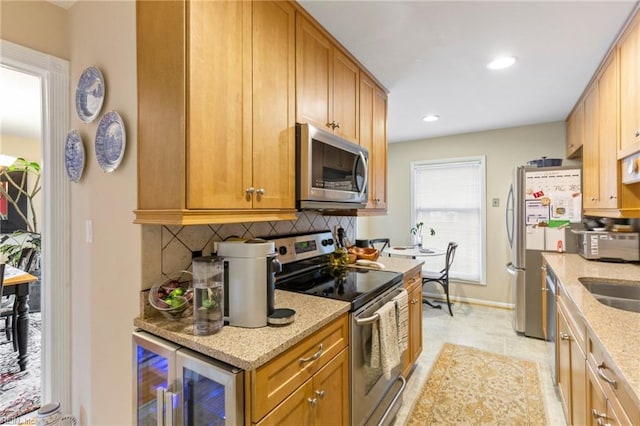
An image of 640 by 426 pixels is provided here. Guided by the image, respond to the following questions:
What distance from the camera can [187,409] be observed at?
113 centimetres

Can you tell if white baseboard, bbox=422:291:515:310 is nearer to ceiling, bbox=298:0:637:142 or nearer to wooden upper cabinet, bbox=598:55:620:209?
wooden upper cabinet, bbox=598:55:620:209

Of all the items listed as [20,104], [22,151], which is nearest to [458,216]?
[20,104]

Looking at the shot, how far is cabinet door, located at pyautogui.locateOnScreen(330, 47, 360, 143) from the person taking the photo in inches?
80.5

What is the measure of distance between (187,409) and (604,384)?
1.51 meters

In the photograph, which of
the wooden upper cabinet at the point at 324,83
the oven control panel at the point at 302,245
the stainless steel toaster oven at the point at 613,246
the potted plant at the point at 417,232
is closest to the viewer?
the wooden upper cabinet at the point at 324,83

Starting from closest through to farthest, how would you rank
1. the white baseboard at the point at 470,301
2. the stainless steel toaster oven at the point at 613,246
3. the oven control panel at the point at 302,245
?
1. the oven control panel at the point at 302,245
2. the stainless steel toaster oven at the point at 613,246
3. the white baseboard at the point at 470,301

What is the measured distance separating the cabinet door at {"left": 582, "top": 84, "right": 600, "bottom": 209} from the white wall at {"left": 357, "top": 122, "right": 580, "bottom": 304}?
107 cm

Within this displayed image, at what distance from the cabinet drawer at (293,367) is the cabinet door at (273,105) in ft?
2.09

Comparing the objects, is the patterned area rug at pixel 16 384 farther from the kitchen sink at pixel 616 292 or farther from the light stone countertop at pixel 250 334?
the kitchen sink at pixel 616 292

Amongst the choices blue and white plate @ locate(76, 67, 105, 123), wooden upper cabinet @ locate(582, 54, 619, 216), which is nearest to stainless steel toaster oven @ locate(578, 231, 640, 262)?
wooden upper cabinet @ locate(582, 54, 619, 216)

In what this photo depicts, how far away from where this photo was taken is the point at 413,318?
2.39 metres

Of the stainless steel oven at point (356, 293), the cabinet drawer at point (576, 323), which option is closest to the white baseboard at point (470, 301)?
the cabinet drawer at point (576, 323)

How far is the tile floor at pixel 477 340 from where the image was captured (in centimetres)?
220

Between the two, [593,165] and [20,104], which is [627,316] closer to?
[593,165]
